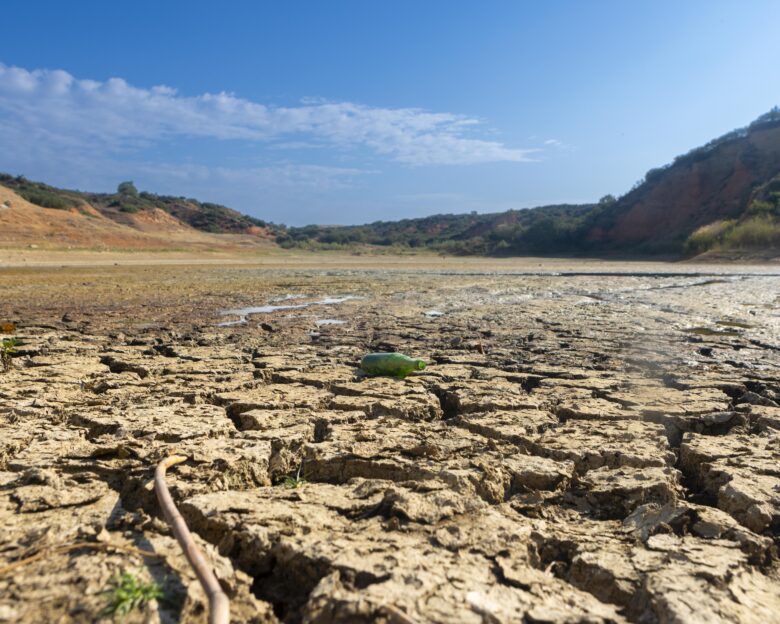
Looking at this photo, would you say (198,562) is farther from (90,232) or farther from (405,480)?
(90,232)

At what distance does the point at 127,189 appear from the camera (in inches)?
1930

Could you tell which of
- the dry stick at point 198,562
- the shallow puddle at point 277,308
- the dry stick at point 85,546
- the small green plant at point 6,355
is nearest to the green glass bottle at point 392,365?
the dry stick at point 198,562

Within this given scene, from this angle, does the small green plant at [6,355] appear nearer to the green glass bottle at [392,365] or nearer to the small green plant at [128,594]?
the green glass bottle at [392,365]

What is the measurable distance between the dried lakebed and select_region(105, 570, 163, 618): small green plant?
0.07 feet

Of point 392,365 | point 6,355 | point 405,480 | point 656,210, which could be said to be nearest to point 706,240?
point 656,210

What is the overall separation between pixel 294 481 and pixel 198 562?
731 millimetres

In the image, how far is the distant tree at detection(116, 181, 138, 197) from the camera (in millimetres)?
48219

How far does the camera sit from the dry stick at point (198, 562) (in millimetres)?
1330

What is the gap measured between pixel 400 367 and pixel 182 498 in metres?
2.02

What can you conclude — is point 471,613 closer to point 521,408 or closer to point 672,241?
point 521,408

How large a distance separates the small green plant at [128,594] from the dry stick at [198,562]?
0.34ft

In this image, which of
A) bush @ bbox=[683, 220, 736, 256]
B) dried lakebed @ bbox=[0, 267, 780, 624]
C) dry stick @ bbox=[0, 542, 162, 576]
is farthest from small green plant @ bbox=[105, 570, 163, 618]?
bush @ bbox=[683, 220, 736, 256]

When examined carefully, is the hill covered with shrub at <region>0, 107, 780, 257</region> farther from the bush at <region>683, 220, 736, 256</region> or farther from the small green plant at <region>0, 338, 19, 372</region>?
the small green plant at <region>0, 338, 19, 372</region>

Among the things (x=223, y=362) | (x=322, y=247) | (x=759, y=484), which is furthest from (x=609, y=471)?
(x=322, y=247)
